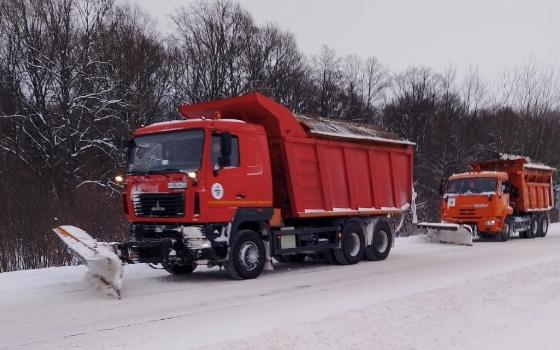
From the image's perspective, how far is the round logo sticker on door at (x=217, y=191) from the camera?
10320 millimetres

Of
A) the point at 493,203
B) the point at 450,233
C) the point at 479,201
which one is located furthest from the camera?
the point at 479,201

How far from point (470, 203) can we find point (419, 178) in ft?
87.5

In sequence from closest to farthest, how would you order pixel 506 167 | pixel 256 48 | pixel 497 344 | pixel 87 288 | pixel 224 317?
1. pixel 497 344
2. pixel 224 317
3. pixel 87 288
4. pixel 506 167
5. pixel 256 48

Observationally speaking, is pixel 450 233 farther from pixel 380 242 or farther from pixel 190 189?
pixel 190 189

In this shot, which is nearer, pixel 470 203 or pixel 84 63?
pixel 470 203

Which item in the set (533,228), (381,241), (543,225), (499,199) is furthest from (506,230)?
(381,241)

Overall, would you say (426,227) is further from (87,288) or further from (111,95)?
(111,95)

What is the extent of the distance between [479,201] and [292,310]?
14.2 m

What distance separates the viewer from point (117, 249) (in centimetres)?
1052

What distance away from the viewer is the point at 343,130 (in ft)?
45.3

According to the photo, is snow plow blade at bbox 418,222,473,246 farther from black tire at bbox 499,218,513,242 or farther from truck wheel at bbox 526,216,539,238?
truck wheel at bbox 526,216,539,238

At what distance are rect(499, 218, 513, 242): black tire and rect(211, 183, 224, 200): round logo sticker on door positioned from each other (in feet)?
44.1

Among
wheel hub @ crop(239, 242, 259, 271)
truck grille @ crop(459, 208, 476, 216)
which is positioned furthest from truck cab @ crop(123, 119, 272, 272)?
truck grille @ crop(459, 208, 476, 216)

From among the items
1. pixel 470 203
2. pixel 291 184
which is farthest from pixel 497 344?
pixel 470 203
